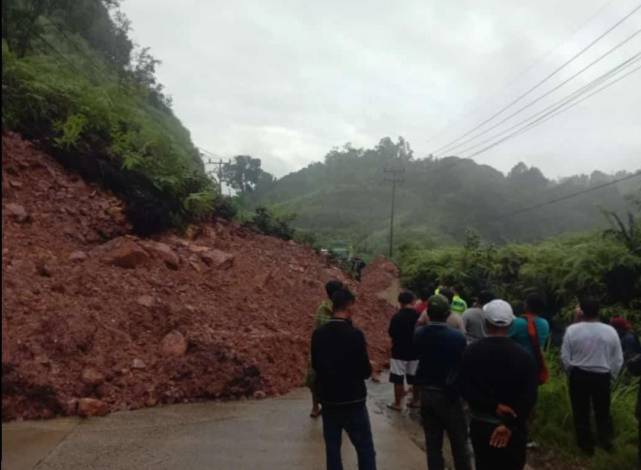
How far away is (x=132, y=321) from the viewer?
764 centimetres

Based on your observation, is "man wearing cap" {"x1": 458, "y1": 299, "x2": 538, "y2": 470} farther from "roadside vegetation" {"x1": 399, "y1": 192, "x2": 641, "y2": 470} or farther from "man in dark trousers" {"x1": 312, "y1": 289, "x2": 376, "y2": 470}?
"roadside vegetation" {"x1": 399, "y1": 192, "x2": 641, "y2": 470}

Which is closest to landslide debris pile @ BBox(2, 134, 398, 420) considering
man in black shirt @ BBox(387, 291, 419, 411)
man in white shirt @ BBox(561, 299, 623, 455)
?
man in black shirt @ BBox(387, 291, 419, 411)

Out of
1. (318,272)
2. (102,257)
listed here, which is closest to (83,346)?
(102,257)

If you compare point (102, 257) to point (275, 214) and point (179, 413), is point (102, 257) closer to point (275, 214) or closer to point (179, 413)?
point (179, 413)

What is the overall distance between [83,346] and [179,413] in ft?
4.38

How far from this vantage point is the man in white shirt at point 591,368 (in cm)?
535

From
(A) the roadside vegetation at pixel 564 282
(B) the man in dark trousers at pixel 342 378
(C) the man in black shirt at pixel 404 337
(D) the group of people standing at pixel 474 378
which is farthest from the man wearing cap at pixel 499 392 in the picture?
(C) the man in black shirt at pixel 404 337

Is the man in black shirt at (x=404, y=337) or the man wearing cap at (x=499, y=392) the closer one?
the man wearing cap at (x=499, y=392)

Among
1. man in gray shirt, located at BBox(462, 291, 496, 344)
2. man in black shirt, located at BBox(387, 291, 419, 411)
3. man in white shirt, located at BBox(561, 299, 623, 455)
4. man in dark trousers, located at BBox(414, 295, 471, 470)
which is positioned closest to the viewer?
man in dark trousers, located at BBox(414, 295, 471, 470)

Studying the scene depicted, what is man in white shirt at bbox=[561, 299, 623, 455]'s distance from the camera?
5.35m

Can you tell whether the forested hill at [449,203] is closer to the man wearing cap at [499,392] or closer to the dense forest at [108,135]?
the dense forest at [108,135]

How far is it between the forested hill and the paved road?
36.2 meters

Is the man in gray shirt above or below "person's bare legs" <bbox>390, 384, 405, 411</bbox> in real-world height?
above

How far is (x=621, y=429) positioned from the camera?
588 cm
